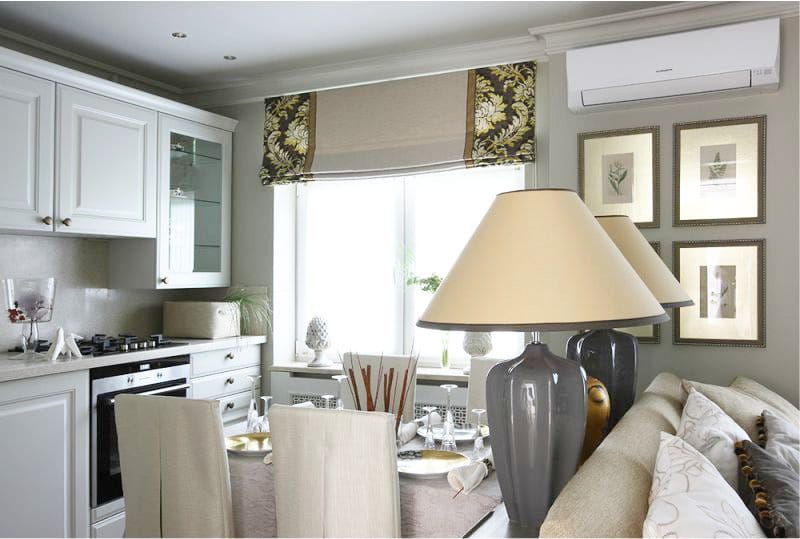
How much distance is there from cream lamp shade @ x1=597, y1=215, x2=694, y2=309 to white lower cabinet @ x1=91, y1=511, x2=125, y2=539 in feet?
8.65

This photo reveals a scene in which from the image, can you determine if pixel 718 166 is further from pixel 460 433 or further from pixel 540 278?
pixel 540 278

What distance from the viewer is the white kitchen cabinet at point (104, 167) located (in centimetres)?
337

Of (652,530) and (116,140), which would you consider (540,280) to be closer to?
(652,530)

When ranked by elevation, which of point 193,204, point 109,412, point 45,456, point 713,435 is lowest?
point 45,456

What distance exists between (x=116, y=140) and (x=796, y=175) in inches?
131

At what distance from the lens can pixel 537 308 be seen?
1.29 meters

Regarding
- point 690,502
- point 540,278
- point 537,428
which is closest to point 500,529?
point 537,428

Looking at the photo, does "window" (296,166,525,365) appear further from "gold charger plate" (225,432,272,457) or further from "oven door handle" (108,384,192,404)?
"gold charger plate" (225,432,272,457)

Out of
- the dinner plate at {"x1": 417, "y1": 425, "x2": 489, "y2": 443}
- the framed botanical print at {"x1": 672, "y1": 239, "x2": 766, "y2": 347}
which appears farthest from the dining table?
the framed botanical print at {"x1": 672, "y1": 239, "x2": 766, "y2": 347}

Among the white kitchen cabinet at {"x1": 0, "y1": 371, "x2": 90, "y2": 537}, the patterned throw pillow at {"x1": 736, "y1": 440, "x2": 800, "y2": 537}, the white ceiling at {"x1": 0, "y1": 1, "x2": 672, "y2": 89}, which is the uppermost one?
the white ceiling at {"x1": 0, "y1": 1, "x2": 672, "y2": 89}

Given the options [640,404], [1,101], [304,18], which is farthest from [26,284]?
[640,404]

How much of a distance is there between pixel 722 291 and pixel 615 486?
210cm

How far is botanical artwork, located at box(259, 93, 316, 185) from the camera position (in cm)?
427

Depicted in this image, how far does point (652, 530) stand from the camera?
3.65ft
